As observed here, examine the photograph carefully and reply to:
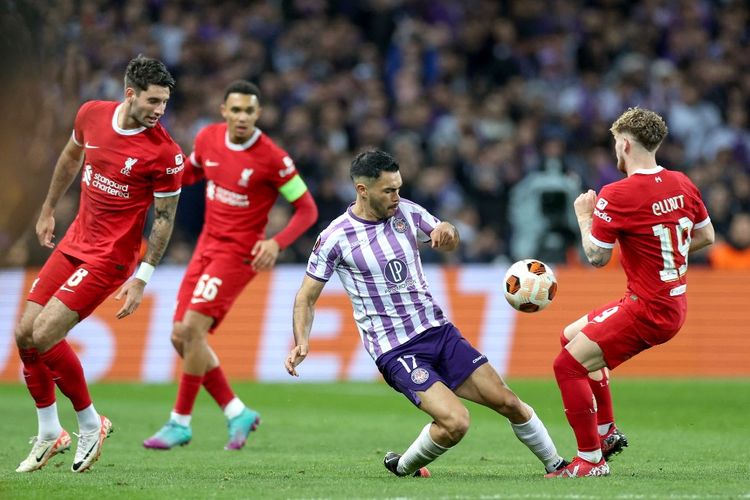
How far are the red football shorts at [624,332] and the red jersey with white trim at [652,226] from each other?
126 mm

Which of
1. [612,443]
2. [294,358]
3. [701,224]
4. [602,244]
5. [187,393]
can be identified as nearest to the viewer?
[294,358]

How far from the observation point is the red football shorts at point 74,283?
8.42 meters

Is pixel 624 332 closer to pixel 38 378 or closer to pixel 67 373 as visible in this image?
pixel 67 373

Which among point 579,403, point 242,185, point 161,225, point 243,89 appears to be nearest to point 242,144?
point 242,185

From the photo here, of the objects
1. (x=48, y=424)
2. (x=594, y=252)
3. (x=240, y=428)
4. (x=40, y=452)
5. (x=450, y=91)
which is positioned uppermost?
(x=594, y=252)

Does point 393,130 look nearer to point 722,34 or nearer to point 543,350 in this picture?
point 543,350

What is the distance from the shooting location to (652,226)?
7.61 meters

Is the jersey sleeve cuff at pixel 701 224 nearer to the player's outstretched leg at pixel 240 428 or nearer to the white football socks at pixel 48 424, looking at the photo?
the player's outstretched leg at pixel 240 428

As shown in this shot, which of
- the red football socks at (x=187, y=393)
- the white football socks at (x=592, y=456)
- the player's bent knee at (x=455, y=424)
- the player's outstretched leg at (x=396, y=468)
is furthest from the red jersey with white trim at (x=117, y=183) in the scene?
the white football socks at (x=592, y=456)

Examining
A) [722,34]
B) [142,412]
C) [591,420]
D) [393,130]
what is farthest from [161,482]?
[722,34]

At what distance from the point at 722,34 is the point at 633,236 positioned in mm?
15207

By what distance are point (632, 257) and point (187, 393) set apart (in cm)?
421

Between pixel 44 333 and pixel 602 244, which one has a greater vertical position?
pixel 602 244

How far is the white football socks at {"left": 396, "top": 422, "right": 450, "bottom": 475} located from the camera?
768cm
